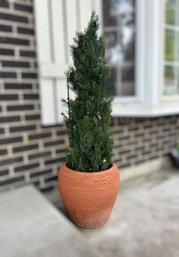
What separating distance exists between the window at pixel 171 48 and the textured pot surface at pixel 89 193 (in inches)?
62.0

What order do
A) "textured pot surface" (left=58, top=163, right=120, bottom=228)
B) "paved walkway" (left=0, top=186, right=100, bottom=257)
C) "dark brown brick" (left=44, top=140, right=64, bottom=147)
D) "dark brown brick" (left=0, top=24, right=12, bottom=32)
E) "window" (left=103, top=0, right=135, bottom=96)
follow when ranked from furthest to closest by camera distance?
"window" (left=103, top=0, right=135, bottom=96) → "dark brown brick" (left=44, top=140, right=64, bottom=147) → "dark brown brick" (left=0, top=24, right=12, bottom=32) → "textured pot surface" (left=58, top=163, right=120, bottom=228) → "paved walkway" (left=0, top=186, right=100, bottom=257)

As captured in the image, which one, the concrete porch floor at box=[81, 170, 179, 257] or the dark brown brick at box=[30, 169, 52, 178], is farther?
the dark brown brick at box=[30, 169, 52, 178]

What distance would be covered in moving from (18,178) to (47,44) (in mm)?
1197

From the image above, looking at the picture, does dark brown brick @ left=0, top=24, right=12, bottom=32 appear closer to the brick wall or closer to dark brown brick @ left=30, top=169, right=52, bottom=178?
the brick wall

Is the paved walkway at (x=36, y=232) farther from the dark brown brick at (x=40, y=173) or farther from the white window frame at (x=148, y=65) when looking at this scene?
the white window frame at (x=148, y=65)

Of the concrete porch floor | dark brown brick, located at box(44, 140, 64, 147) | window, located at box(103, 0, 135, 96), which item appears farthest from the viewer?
window, located at box(103, 0, 135, 96)

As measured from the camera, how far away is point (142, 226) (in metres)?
1.78

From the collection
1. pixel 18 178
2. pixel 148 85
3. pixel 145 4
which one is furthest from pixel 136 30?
pixel 18 178

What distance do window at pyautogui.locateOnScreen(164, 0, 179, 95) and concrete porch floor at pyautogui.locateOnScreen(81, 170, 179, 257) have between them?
1.17 metres

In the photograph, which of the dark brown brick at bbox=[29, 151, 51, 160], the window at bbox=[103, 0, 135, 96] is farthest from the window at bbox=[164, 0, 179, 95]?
the dark brown brick at bbox=[29, 151, 51, 160]

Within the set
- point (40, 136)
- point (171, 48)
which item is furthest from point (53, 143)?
point (171, 48)

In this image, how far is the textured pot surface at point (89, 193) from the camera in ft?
5.33

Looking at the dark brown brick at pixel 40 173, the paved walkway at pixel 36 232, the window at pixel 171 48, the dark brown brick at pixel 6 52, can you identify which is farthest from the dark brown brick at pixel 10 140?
the window at pixel 171 48

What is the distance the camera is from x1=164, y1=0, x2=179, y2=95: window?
2688 mm
